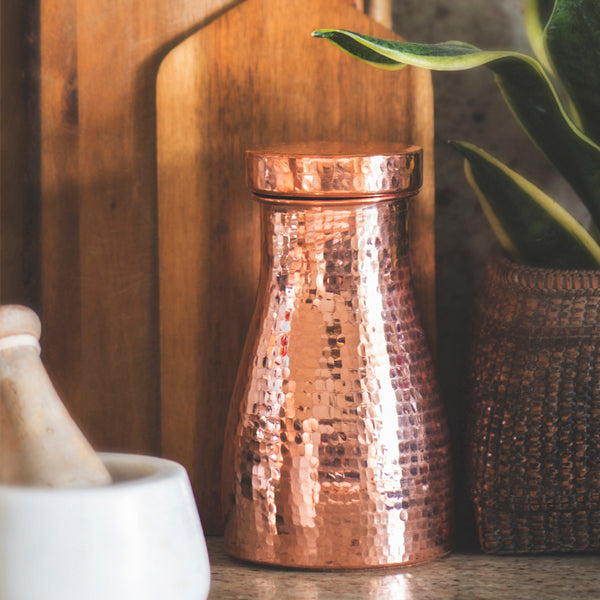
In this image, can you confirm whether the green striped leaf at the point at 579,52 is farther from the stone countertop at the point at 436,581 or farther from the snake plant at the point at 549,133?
the stone countertop at the point at 436,581

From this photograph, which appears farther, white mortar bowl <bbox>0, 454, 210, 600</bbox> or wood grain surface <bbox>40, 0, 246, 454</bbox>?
wood grain surface <bbox>40, 0, 246, 454</bbox>

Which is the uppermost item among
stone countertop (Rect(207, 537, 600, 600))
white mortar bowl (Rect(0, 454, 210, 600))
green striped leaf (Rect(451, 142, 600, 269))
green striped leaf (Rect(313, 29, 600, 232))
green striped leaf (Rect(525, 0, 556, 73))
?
green striped leaf (Rect(525, 0, 556, 73))

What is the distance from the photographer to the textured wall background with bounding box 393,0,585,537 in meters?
0.61

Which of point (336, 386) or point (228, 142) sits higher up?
point (228, 142)

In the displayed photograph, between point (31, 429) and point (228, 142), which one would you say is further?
point (228, 142)

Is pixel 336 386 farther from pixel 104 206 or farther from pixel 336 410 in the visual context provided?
pixel 104 206

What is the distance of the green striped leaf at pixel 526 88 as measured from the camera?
45 centimetres

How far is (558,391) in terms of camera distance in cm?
49

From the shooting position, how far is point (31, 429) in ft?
1.42

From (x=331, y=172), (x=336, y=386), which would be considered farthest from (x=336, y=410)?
(x=331, y=172)

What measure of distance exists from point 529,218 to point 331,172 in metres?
0.12

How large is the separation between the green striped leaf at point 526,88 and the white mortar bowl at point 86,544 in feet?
0.78

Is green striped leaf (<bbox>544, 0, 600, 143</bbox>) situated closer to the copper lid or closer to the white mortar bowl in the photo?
the copper lid

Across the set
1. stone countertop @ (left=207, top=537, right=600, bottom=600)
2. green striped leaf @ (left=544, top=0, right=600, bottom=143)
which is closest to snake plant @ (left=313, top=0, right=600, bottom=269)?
green striped leaf @ (left=544, top=0, right=600, bottom=143)
